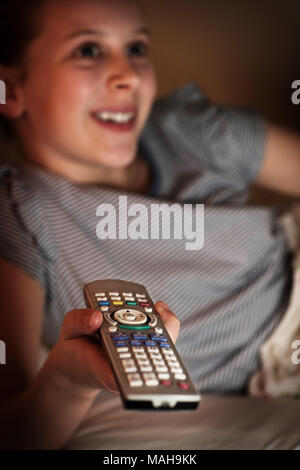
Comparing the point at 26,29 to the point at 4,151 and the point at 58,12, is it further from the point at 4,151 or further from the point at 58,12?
the point at 4,151

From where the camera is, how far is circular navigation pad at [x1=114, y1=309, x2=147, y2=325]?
0.47 meters

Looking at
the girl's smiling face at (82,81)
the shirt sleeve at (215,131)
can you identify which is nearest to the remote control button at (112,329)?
the girl's smiling face at (82,81)

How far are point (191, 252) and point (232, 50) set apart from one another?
290 millimetres

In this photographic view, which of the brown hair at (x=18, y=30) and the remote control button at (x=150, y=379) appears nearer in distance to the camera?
the remote control button at (x=150, y=379)

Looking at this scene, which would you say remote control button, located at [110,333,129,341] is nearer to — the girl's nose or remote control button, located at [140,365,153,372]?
remote control button, located at [140,365,153,372]

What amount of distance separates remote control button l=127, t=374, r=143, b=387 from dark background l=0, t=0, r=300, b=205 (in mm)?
354

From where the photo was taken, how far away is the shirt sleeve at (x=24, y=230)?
0.59 metres

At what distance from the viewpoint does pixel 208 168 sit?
839 mm

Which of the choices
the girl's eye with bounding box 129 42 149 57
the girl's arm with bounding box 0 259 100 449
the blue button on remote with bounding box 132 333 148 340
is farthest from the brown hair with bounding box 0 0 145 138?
the blue button on remote with bounding box 132 333 148 340

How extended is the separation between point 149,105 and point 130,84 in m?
0.09

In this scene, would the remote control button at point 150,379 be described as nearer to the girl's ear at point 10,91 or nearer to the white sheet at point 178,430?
the white sheet at point 178,430

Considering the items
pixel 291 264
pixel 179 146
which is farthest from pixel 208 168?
pixel 291 264

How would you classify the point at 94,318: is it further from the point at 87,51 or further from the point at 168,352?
the point at 87,51

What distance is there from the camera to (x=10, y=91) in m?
0.60
